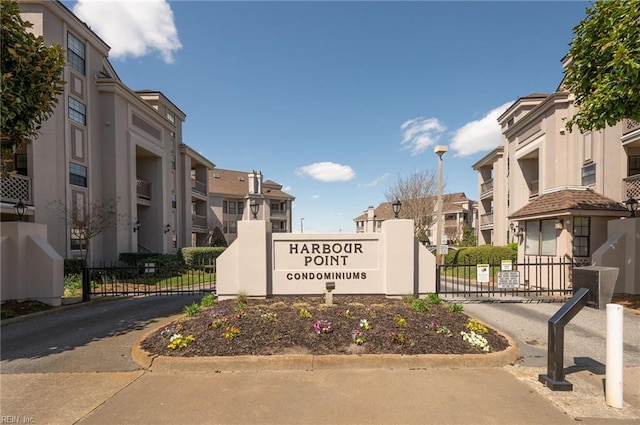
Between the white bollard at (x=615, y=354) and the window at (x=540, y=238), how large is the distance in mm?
10035

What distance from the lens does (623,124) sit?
1417cm

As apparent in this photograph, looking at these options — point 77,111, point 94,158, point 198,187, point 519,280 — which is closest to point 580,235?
point 519,280

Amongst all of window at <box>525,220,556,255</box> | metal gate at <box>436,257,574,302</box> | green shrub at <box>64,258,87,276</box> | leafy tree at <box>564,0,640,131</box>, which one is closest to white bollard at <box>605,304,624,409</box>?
metal gate at <box>436,257,574,302</box>

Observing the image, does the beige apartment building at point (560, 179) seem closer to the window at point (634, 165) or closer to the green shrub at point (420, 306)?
the window at point (634, 165)

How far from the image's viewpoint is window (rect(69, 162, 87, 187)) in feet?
50.9

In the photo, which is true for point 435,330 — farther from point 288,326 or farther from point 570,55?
point 570,55

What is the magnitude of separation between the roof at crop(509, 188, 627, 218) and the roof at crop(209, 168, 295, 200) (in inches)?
1491

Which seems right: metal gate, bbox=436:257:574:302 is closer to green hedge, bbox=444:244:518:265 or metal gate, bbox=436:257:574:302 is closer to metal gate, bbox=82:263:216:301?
green hedge, bbox=444:244:518:265

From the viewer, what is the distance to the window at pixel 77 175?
15500 mm

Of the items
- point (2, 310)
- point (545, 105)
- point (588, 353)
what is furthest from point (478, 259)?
point (2, 310)

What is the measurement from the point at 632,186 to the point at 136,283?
23922 millimetres

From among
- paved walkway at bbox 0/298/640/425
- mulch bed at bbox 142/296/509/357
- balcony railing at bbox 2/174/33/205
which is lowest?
paved walkway at bbox 0/298/640/425

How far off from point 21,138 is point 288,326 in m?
8.29

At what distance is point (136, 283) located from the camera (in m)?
15.4
